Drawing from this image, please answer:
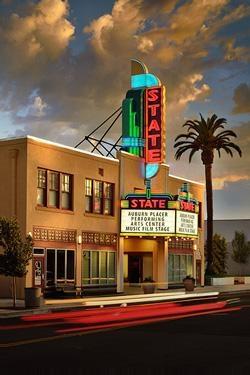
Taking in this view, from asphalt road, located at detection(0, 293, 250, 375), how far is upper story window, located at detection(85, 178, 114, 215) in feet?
53.4

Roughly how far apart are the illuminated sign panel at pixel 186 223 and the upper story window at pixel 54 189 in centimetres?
890

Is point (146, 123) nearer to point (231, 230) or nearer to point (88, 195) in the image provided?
point (88, 195)

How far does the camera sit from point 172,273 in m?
52.8

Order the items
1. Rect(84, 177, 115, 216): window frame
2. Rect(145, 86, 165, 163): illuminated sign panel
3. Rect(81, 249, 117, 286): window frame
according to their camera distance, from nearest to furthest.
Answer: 1. Rect(81, 249, 117, 286): window frame
2. Rect(84, 177, 115, 216): window frame
3. Rect(145, 86, 165, 163): illuminated sign panel

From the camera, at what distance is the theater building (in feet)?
122

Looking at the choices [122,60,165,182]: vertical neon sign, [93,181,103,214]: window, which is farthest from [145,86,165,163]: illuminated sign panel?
[93,181,103,214]: window

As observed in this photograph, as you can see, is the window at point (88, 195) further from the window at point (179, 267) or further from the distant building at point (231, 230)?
the distant building at point (231, 230)

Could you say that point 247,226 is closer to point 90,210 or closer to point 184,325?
point 90,210

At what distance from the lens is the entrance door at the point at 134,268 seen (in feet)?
172

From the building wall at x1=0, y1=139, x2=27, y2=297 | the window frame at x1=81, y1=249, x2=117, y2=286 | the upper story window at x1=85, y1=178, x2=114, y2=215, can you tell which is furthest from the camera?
the upper story window at x1=85, y1=178, x2=114, y2=215

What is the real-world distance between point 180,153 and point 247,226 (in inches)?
1561

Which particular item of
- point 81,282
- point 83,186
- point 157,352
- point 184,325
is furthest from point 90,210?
point 157,352

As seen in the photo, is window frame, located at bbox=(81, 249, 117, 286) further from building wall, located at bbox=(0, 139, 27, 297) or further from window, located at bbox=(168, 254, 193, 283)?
window, located at bbox=(168, 254, 193, 283)

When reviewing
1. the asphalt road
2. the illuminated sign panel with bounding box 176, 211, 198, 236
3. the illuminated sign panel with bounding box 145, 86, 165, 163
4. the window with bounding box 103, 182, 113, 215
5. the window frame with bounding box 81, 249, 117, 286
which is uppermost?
the illuminated sign panel with bounding box 145, 86, 165, 163
